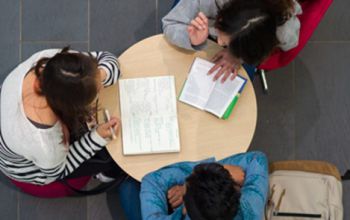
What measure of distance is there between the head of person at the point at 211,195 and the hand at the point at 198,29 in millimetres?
544

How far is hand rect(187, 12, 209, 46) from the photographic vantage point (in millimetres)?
1560

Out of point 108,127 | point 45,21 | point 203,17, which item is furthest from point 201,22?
point 45,21

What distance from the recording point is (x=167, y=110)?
5.22 ft

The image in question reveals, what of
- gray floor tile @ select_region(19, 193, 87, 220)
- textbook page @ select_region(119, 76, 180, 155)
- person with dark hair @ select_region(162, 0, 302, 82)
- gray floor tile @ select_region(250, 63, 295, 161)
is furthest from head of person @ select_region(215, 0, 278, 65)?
gray floor tile @ select_region(19, 193, 87, 220)

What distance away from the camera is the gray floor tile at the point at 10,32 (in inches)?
84.8

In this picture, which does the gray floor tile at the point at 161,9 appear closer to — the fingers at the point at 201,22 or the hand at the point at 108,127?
the fingers at the point at 201,22

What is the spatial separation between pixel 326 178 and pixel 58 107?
99 centimetres

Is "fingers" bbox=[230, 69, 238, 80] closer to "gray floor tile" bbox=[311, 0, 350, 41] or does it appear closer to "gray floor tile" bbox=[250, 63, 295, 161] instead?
"gray floor tile" bbox=[250, 63, 295, 161]

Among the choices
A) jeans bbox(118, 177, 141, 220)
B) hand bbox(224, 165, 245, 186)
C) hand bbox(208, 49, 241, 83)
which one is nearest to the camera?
hand bbox(224, 165, 245, 186)

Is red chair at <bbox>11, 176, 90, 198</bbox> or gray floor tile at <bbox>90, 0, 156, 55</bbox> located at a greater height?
gray floor tile at <bbox>90, 0, 156, 55</bbox>

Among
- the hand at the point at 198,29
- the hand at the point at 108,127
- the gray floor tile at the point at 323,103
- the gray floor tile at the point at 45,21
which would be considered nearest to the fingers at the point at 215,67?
the hand at the point at 198,29

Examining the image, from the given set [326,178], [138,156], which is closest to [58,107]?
[138,156]

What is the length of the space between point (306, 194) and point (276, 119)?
66cm

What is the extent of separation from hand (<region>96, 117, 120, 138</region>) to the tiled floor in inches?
25.4
